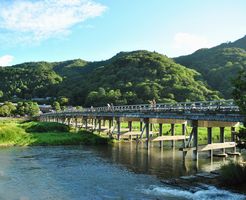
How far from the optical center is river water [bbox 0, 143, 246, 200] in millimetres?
24078

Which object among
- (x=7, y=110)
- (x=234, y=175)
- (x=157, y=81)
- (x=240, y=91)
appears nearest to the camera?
(x=234, y=175)

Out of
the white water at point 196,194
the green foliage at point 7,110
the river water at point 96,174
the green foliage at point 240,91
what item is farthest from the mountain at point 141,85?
the white water at point 196,194

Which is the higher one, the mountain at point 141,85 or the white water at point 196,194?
the mountain at point 141,85

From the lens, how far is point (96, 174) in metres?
31.8

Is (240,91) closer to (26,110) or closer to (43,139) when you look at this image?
(43,139)

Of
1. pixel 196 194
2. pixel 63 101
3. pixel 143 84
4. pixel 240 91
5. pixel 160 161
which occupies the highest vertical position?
pixel 143 84

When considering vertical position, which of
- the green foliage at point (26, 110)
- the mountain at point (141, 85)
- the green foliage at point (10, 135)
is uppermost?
the mountain at point (141, 85)

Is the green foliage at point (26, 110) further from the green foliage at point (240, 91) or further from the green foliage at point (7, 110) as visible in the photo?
the green foliage at point (240, 91)

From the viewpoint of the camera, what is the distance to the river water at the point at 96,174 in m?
24.1

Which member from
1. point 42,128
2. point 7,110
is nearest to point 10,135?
point 42,128

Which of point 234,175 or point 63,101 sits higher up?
point 63,101

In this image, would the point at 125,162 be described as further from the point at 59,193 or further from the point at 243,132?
the point at 243,132

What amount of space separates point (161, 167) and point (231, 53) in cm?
16936

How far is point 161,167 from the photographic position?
35.7m
